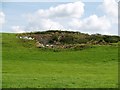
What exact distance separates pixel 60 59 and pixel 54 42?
65.4 feet

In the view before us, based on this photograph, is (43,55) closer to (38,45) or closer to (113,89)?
(38,45)

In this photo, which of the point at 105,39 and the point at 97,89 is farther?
the point at 105,39

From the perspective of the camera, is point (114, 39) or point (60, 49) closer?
point (60, 49)

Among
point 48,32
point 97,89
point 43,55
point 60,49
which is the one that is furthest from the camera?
point 48,32

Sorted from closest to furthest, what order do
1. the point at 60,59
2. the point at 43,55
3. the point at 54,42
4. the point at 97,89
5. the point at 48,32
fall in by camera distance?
the point at 97,89 → the point at 60,59 → the point at 43,55 → the point at 54,42 → the point at 48,32

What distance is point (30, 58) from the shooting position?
46812 millimetres

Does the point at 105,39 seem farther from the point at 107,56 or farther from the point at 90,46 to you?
the point at 107,56

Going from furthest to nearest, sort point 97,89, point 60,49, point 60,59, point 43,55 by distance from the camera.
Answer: point 60,49 → point 43,55 → point 60,59 → point 97,89

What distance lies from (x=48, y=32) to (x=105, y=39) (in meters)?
13.4

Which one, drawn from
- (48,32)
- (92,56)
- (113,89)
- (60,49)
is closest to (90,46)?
(60,49)

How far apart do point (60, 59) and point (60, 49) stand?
10814 mm

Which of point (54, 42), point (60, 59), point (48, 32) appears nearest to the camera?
point (60, 59)

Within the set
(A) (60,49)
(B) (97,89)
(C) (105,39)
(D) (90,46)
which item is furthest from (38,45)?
(B) (97,89)

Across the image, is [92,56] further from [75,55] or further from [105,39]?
[105,39]
